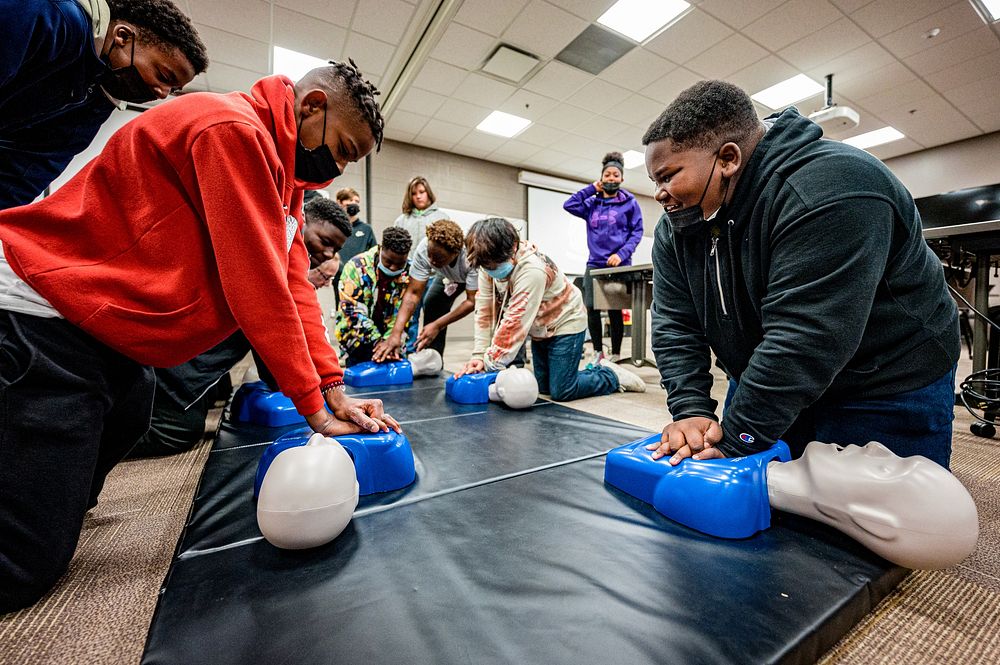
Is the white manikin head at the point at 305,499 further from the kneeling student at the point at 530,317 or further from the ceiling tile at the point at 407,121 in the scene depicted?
the ceiling tile at the point at 407,121

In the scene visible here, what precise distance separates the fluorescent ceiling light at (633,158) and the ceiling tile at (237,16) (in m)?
4.48

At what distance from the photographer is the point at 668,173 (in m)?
0.88

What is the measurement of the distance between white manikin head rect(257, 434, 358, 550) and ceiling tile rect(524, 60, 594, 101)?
4161mm

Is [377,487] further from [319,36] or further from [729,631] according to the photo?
[319,36]

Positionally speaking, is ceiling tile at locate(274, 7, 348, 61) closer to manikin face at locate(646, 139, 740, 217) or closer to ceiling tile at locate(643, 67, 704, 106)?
ceiling tile at locate(643, 67, 704, 106)

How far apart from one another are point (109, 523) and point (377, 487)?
598 mm

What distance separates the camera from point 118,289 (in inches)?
27.6

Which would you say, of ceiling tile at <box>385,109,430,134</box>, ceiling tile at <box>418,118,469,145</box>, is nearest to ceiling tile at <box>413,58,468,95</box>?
ceiling tile at <box>385,109,430,134</box>

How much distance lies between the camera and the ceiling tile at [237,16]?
121 inches

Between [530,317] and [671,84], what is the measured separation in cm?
349

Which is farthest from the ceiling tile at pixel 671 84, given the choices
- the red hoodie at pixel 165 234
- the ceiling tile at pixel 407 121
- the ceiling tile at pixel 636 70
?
the red hoodie at pixel 165 234

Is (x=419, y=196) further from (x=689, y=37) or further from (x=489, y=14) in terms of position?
(x=689, y=37)

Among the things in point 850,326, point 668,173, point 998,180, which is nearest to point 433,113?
point 668,173

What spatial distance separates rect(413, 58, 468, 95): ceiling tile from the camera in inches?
156
